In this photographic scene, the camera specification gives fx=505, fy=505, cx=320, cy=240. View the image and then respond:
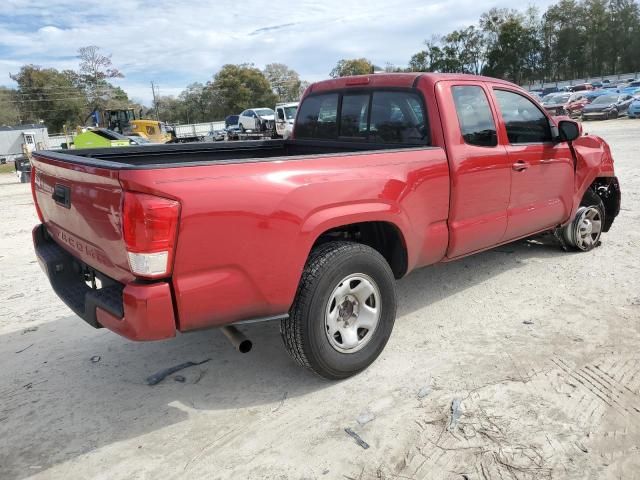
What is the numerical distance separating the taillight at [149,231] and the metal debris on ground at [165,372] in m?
1.28

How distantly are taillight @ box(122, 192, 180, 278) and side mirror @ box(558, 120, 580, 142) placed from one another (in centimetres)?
393

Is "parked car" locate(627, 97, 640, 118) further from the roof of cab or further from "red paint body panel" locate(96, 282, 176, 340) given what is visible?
"red paint body panel" locate(96, 282, 176, 340)

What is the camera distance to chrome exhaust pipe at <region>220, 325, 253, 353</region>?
2896 millimetres

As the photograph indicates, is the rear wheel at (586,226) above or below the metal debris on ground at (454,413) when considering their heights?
above

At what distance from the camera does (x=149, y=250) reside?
238 centimetres

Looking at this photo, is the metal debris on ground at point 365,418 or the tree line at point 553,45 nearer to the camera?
the metal debris on ground at point 365,418

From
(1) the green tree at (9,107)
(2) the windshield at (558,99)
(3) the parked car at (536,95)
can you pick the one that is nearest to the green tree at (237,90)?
(1) the green tree at (9,107)

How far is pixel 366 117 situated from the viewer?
14.1 feet

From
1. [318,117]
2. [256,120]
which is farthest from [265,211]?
[256,120]

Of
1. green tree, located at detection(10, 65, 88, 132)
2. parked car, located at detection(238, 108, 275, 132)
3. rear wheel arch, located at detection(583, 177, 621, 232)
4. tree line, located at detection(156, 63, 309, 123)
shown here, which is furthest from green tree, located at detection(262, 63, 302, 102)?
rear wheel arch, located at detection(583, 177, 621, 232)

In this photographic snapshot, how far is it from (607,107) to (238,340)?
1266 inches

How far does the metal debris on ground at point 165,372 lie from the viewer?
342 centimetres

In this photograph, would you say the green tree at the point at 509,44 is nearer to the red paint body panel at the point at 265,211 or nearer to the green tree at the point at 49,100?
the green tree at the point at 49,100

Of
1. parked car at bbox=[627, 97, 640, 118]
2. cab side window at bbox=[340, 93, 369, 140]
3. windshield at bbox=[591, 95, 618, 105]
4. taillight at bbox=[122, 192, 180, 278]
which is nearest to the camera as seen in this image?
taillight at bbox=[122, 192, 180, 278]
